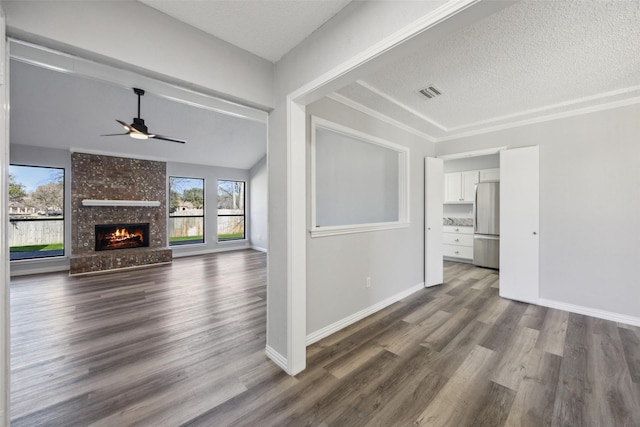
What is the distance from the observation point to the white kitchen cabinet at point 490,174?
5.44m

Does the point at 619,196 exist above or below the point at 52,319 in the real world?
above

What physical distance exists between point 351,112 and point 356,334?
2.50 m

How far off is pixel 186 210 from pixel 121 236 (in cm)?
171

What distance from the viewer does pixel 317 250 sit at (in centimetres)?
254

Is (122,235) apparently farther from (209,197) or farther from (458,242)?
(458,242)

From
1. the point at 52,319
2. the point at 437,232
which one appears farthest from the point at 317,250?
the point at 52,319

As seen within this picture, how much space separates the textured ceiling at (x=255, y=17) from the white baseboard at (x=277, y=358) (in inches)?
99.7

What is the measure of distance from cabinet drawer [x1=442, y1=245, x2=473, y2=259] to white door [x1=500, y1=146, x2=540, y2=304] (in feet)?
7.17

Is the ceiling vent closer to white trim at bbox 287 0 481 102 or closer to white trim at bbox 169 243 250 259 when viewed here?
white trim at bbox 287 0 481 102

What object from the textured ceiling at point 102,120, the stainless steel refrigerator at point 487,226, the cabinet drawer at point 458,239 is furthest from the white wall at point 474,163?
the textured ceiling at point 102,120

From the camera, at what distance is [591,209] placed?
313cm

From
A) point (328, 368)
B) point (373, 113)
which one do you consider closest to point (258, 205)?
point (373, 113)

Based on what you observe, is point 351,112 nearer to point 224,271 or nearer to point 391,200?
point 391,200

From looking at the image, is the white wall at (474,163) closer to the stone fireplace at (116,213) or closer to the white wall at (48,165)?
the stone fireplace at (116,213)
